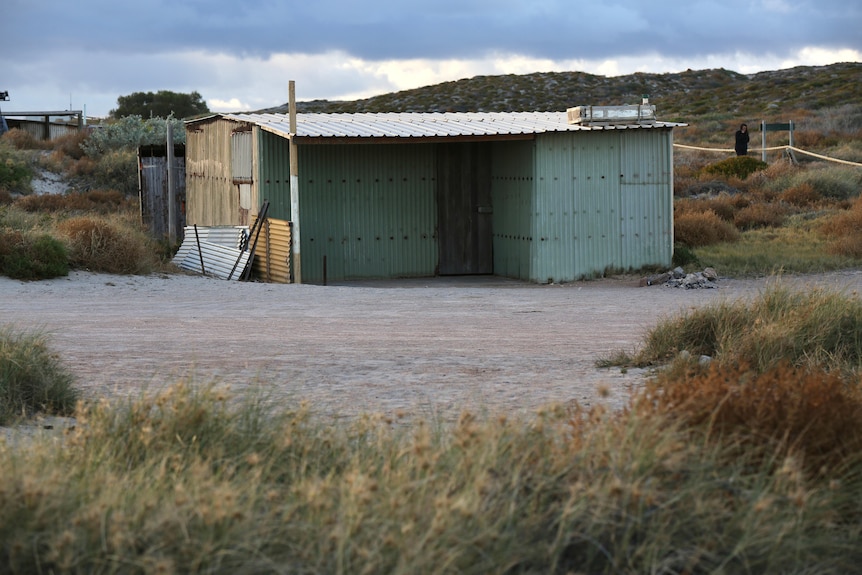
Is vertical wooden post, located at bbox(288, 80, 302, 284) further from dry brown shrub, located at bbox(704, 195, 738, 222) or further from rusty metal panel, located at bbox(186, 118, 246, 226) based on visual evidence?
dry brown shrub, located at bbox(704, 195, 738, 222)

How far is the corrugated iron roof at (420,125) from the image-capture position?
1672 cm

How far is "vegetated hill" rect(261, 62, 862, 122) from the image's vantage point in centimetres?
5403

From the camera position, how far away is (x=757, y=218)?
23578mm

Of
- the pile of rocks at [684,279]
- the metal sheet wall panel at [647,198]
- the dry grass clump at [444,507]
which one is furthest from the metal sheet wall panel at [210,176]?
Result: the dry grass clump at [444,507]

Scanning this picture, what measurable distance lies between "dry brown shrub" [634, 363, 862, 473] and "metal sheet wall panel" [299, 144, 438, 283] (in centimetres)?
1272

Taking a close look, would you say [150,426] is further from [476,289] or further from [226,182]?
[226,182]

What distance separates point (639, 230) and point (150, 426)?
1320 centimetres

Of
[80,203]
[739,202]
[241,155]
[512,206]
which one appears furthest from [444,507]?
[80,203]

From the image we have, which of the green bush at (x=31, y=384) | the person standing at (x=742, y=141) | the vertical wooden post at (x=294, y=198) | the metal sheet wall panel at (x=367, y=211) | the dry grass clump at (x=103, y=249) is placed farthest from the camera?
the person standing at (x=742, y=141)

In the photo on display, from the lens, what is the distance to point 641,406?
528cm

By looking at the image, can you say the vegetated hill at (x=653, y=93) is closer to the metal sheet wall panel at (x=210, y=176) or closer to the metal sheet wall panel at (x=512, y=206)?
the metal sheet wall panel at (x=210, y=176)

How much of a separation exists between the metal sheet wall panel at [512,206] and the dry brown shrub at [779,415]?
11.6 metres

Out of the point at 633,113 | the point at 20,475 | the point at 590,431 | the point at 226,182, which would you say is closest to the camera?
the point at 20,475

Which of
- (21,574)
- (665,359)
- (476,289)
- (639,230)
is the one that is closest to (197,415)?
(21,574)
